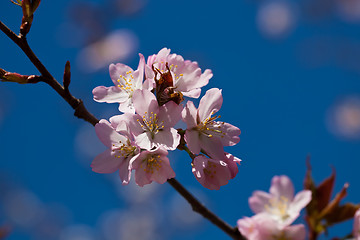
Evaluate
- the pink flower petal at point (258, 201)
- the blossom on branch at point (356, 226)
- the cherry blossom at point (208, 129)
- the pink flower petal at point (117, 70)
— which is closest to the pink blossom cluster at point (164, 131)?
the cherry blossom at point (208, 129)

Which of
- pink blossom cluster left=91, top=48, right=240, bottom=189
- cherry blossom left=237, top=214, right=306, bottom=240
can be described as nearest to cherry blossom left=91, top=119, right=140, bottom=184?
pink blossom cluster left=91, top=48, right=240, bottom=189

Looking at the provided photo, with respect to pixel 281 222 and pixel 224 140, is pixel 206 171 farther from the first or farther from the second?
pixel 281 222

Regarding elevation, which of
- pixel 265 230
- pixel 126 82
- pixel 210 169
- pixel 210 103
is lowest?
pixel 265 230

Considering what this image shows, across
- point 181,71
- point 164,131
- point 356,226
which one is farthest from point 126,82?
point 356,226

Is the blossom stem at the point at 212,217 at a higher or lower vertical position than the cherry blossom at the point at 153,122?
lower

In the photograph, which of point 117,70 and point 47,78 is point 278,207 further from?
point 47,78

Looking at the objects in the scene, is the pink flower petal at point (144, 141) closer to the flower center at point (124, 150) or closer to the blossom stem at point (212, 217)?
the flower center at point (124, 150)
